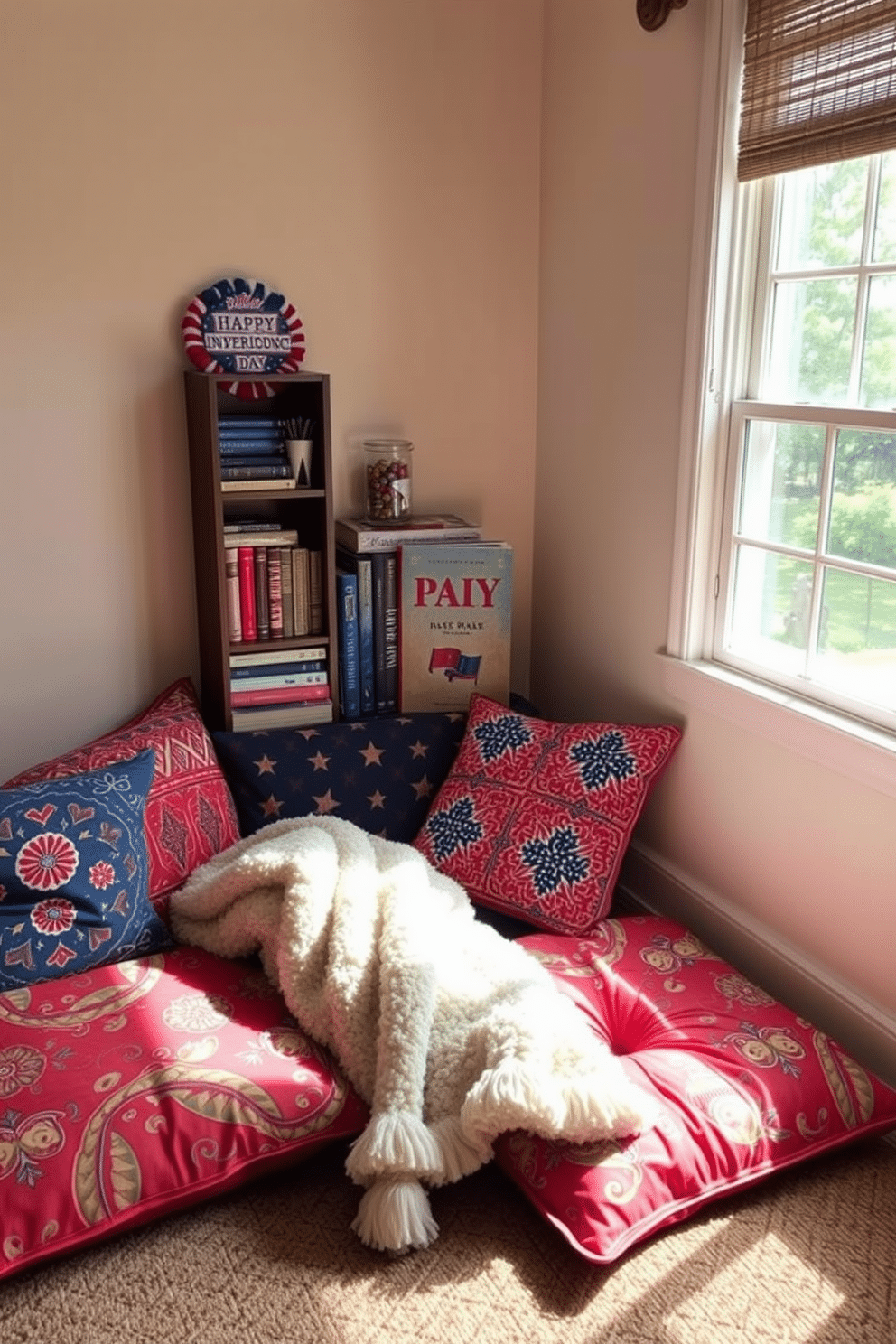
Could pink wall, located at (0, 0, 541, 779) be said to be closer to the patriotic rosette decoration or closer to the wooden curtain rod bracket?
the patriotic rosette decoration

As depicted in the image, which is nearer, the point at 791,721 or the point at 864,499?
the point at 864,499

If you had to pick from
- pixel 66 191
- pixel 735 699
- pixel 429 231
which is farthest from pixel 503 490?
pixel 66 191

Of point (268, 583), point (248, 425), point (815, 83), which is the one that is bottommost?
point (268, 583)

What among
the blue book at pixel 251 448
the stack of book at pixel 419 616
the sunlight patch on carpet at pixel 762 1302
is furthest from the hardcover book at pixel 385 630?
the sunlight patch on carpet at pixel 762 1302

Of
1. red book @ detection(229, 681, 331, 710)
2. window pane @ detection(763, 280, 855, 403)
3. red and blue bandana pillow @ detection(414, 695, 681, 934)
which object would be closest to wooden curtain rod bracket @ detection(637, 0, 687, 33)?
window pane @ detection(763, 280, 855, 403)

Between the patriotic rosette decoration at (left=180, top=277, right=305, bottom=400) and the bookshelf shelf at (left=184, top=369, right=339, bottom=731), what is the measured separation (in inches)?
1.7

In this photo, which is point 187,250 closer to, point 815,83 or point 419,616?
point 419,616

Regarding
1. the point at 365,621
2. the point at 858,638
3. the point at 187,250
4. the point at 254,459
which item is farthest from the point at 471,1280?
the point at 187,250

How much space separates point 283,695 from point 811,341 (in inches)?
55.2

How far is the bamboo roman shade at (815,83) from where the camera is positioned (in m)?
1.93

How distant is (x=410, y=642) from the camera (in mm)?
2918

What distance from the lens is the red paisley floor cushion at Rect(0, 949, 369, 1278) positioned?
1759mm

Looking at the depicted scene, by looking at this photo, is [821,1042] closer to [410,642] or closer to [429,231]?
[410,642]

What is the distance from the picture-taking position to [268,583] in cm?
274
